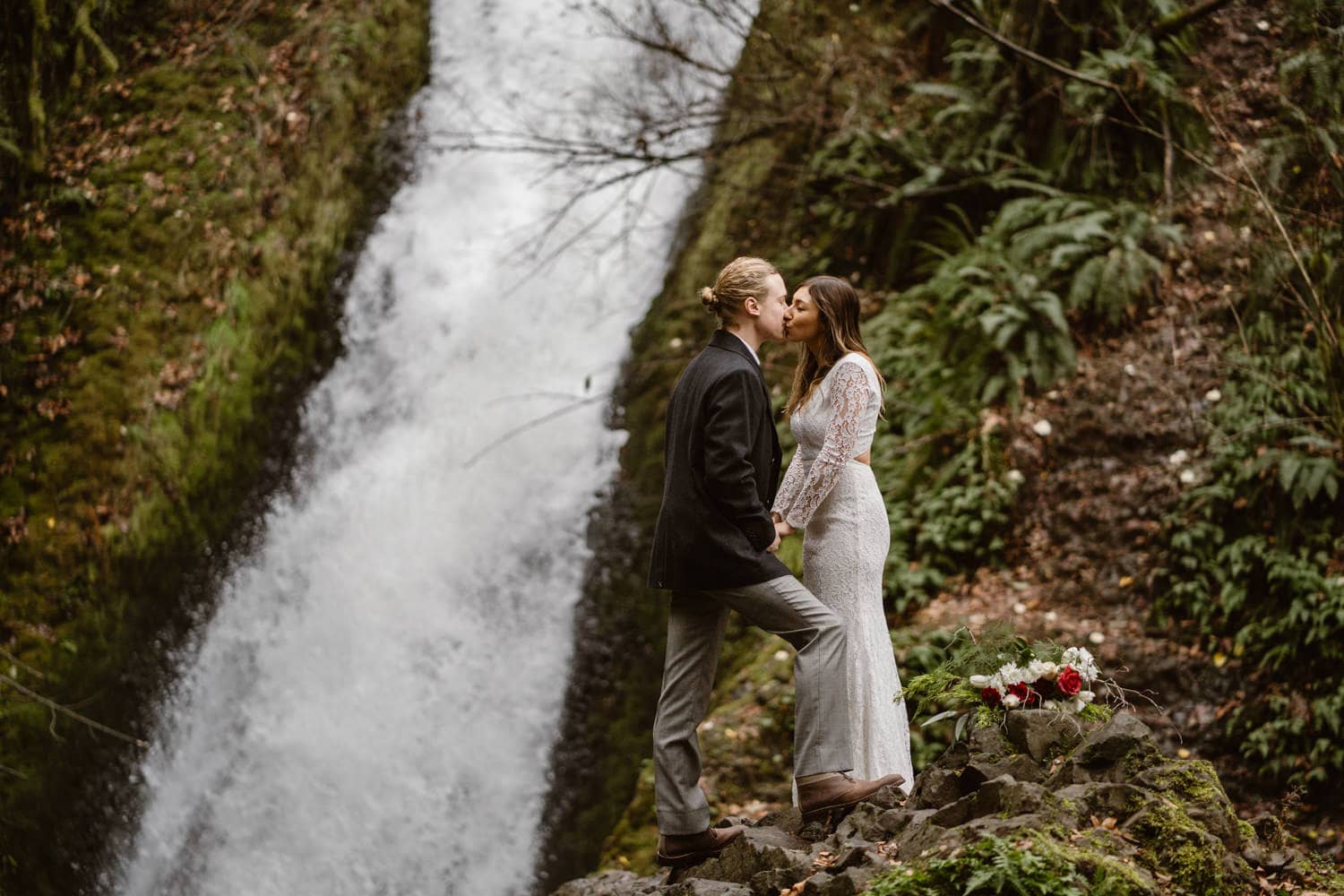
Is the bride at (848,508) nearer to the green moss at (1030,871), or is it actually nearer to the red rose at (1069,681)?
the red rose at (1069,681)

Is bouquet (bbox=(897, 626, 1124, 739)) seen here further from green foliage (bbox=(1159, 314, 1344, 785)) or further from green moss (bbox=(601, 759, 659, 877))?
green moss (bbox=(601, 759, 659, 877))

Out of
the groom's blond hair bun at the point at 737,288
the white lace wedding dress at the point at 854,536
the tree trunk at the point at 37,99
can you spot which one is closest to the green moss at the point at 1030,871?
the white lace wedding dress at the point at 854,536

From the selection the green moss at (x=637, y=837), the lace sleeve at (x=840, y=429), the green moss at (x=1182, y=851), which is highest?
the lace sleeve at (x=840, y=429)

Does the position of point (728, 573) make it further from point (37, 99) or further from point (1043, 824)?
point (37, 99)

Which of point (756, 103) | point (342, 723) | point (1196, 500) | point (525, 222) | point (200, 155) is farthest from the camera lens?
point (525, 222)

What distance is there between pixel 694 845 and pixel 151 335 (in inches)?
360

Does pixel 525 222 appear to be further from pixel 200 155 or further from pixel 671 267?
pixel 200 155

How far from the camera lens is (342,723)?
9547 millimetres

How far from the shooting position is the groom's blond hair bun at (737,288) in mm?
4523

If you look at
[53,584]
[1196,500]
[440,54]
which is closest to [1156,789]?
[1196,500]

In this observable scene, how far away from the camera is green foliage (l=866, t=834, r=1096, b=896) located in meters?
3.12

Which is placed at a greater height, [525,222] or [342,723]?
[525,222]

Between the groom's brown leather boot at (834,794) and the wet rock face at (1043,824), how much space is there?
0.06m

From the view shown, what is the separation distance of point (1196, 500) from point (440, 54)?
1277cm
